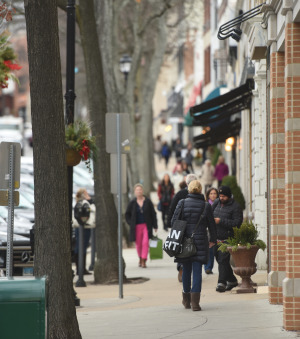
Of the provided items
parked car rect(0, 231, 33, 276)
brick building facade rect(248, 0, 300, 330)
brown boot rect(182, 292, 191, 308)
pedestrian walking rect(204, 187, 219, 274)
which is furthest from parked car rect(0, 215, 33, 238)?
brick building facade rect(248, 0, 300, 330)

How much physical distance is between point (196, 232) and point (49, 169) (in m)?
4.17

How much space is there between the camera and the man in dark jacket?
17.5 m

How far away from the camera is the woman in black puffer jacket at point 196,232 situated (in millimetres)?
Answer: 14805

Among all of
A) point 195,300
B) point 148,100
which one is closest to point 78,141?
point 195,300

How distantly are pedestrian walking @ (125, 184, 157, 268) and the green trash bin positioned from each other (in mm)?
15305

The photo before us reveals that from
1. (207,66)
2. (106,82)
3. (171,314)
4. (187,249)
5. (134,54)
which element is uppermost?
(207,66)

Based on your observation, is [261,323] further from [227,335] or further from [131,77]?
[131,77]

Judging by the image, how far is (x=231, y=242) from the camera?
1691 cm

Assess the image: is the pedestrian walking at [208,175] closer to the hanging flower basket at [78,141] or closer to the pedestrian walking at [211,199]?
the pedestrian walking at [211,199]

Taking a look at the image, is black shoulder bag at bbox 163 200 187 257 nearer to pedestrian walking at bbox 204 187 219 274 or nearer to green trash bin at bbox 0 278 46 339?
pedestrian walking at bbox 204 187 219 274

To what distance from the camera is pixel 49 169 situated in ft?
36.6

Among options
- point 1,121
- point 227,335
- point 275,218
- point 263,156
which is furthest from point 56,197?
point 1,121

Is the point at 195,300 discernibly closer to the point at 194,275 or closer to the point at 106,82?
the point at 194,275

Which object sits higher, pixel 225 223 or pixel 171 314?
pixel 225 223
